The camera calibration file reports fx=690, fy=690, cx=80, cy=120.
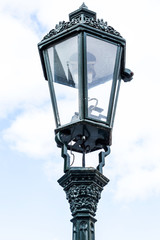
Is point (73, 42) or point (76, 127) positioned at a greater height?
point (73, 42)

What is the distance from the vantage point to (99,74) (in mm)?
6980

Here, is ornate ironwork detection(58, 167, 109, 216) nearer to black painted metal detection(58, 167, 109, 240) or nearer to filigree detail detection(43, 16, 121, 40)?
black painted metal detection(58, 167, 109, 240)

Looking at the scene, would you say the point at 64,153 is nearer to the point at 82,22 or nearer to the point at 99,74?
the point at 99,74

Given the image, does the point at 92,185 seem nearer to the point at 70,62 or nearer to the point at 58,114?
the point at 58,114

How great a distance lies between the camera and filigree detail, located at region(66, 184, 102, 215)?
6309 millimetres

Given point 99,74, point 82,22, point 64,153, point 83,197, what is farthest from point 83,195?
point 82,22

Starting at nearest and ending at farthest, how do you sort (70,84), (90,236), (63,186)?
(90,236)
(63,186)
(70,84)

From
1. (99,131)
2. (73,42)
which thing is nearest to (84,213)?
(99,131)

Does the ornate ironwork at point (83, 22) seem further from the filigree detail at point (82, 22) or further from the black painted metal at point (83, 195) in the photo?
the black painted metal at point (83, 195)

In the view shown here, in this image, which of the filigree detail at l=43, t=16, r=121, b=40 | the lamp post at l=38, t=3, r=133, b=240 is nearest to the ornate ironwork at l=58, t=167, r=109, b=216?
the lamp post at l=38, t=3, r=133, b=240

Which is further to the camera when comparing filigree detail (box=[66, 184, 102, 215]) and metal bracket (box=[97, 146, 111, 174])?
metal bracket (box=[97, 146, 111, 174])

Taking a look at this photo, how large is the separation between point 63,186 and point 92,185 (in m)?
0.30

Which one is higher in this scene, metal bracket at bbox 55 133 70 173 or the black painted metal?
metal bracket at bbox 55 133 70 173

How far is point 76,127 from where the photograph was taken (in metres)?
6.66
